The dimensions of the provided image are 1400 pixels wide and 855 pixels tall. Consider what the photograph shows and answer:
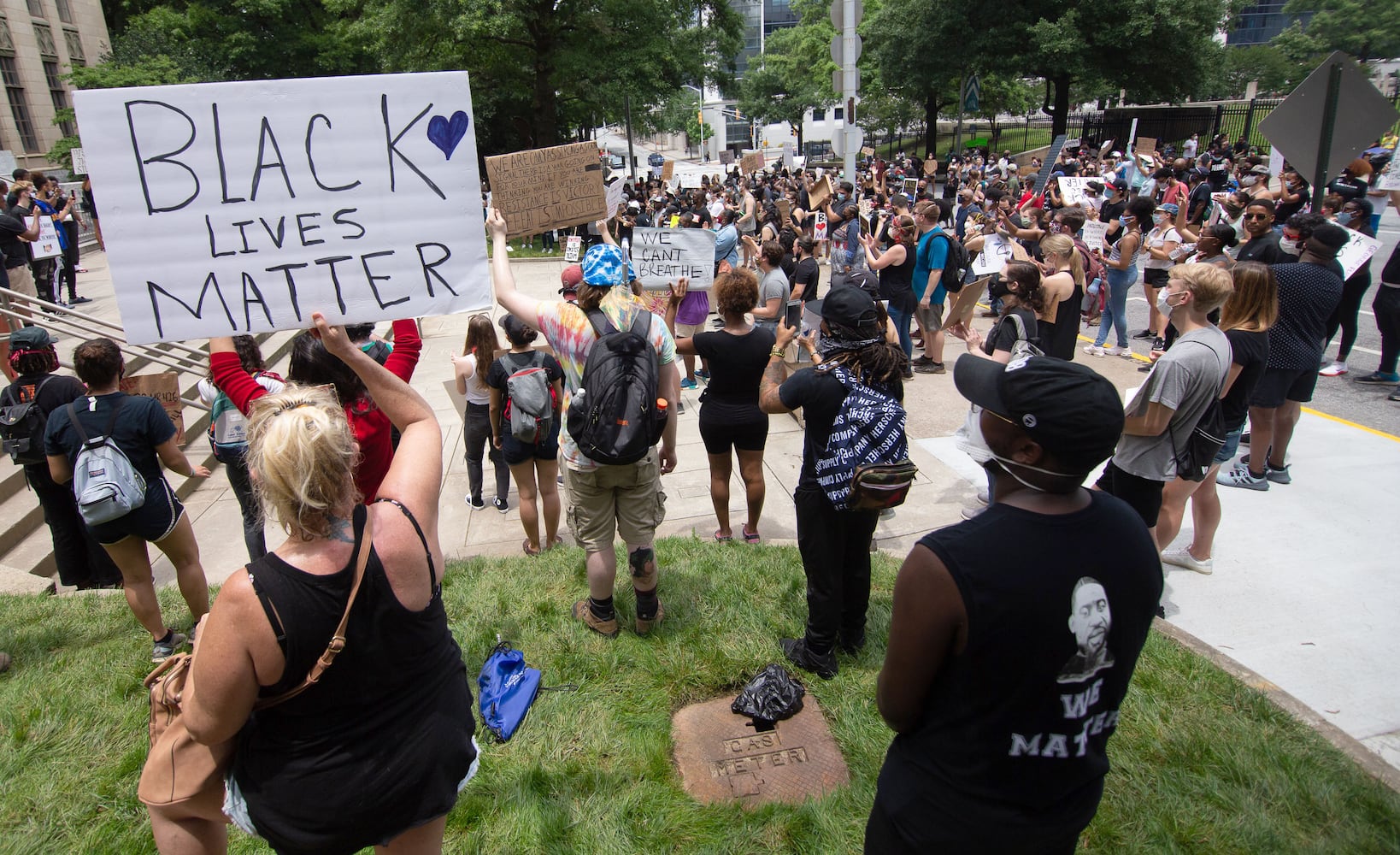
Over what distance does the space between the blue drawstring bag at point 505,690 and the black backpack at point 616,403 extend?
1.05 m

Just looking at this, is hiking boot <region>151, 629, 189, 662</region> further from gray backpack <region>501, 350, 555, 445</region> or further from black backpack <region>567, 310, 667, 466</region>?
black backpack <region>567, 310, 667, 466</region>

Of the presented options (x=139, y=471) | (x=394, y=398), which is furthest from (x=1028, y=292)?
(x=139, y=471)

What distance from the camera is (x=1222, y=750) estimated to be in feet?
10.4

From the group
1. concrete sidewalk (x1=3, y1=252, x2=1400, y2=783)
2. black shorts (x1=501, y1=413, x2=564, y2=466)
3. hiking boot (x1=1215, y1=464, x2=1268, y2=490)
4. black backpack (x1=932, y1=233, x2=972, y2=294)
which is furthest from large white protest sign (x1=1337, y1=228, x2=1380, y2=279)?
black shorts (x1=501, y1=413, x2=564, y2=466)

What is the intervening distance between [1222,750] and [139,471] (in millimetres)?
5107

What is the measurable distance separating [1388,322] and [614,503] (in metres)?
8.51

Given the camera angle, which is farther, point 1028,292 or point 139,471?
point 1028,292

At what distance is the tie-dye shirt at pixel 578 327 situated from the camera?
3.84 m

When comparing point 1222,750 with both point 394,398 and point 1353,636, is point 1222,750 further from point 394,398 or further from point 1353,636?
point 394,398

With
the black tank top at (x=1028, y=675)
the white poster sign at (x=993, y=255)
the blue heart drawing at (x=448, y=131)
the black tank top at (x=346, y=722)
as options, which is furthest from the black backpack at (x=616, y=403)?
the white poster sign at (x=993, y=255)

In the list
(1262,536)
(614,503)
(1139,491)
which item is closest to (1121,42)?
(1262,536)

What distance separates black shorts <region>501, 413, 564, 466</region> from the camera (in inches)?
202

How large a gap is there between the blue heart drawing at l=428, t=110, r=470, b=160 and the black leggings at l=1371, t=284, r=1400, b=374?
9049 mm

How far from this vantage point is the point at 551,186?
17.1 ft
